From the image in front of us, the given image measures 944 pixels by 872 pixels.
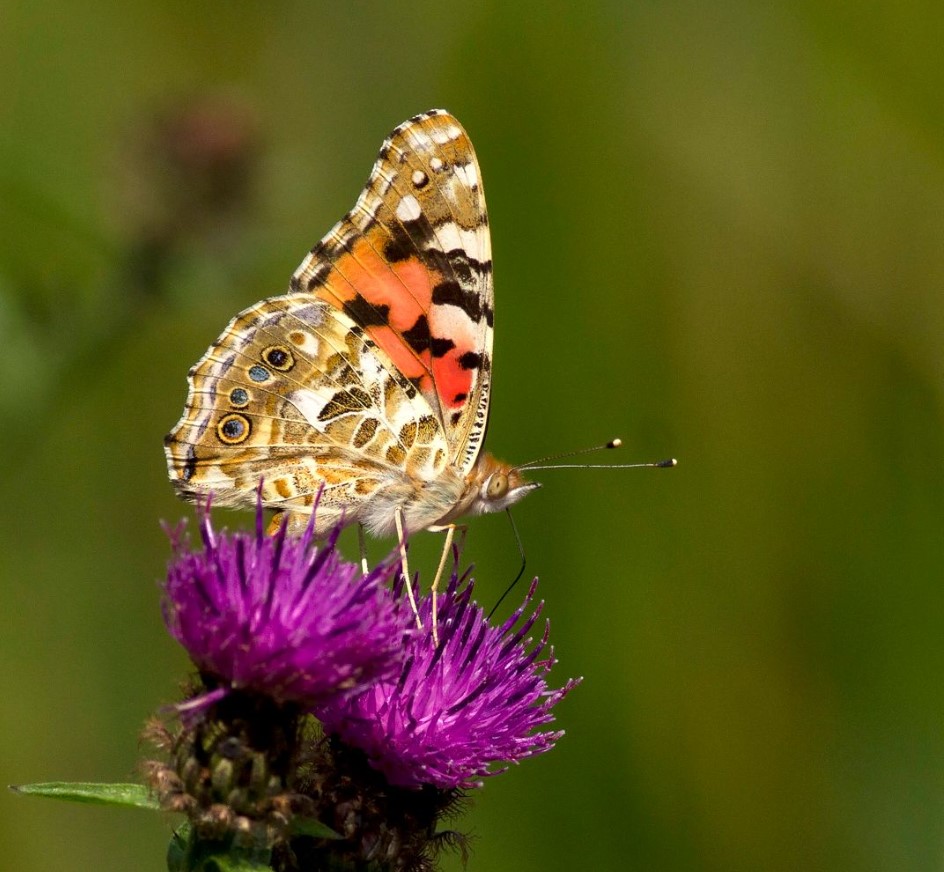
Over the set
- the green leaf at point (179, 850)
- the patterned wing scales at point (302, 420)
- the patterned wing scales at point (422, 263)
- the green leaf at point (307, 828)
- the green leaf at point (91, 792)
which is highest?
the patterned wing scales at point (422, 263)

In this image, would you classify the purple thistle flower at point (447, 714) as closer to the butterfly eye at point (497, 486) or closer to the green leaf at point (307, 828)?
the green leaf at point (307, 828)

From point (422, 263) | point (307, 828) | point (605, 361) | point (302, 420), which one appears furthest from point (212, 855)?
point (605, 361)

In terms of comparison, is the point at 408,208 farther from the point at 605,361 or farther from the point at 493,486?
the point at 605,361

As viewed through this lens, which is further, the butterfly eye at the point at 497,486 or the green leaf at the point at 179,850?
the butterfly eye at the point at 497,486

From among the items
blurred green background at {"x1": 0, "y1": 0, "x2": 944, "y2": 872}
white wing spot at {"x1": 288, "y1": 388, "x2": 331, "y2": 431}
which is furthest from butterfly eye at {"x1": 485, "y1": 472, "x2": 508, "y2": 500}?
blurred green background at {"x1": 0, "y1": 0, "x2": 944, "y2": 872}

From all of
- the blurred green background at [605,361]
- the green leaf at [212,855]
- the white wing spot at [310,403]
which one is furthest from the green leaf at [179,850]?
the blurred green background at [605,361]

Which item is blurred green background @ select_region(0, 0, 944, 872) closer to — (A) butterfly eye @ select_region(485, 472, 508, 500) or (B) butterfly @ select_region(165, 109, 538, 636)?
(B) butterfly @ select_region(165, 109, 538, 636)
